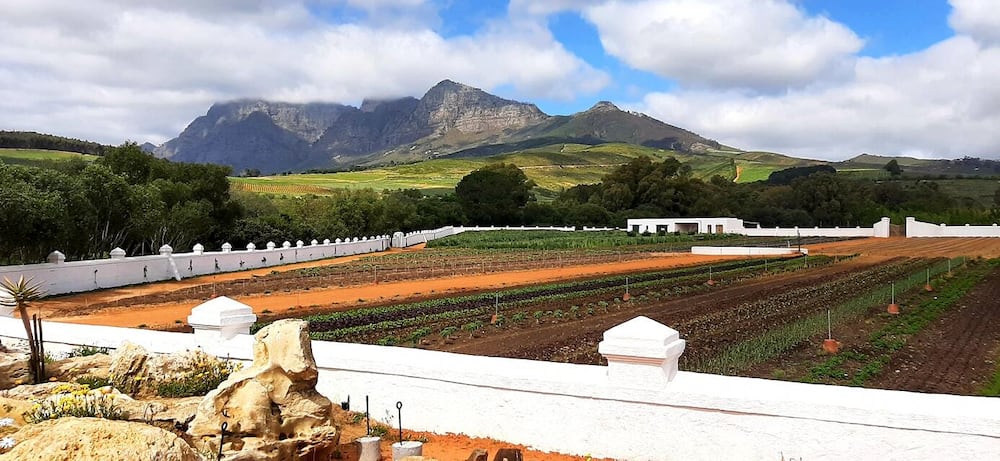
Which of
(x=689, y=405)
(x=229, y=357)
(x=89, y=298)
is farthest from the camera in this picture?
(x=89, y=298)

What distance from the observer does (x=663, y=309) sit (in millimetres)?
19375

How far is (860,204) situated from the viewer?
3509 inches

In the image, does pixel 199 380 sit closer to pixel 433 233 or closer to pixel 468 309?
pixel 468 309

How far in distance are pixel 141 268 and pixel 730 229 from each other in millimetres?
62071

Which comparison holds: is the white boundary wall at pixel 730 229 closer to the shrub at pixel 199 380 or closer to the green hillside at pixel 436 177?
the green hillside at pixel 436 177

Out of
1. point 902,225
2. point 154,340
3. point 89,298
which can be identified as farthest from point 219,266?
point 902,225

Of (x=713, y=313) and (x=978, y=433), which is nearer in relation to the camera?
(x=978, y=433)

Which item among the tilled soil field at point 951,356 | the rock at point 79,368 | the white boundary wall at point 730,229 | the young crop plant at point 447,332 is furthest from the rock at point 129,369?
the white boundary wall at point 730,229

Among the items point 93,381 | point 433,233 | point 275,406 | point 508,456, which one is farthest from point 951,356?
point 433,233

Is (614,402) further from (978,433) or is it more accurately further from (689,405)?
(978,433)

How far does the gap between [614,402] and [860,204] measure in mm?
94359

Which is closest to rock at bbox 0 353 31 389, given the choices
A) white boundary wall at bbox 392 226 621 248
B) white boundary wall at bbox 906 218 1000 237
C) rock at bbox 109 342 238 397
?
rock at bbox 109 342 238 397

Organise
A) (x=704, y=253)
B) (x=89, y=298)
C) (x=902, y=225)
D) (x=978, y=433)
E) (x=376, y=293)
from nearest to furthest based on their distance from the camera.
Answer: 1. (x=978, y=433)
2. (x=89, y=298)
3. (x=376, y=293)
4. (x=704, y=253)
5. (x=902, y=225)

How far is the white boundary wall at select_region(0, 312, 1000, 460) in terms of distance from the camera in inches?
190
